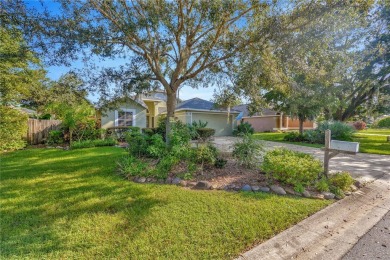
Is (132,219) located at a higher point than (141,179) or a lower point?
Result: lower

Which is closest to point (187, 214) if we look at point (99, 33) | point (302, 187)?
point (302, 187)

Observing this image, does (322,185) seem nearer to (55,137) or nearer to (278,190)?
(278,190)

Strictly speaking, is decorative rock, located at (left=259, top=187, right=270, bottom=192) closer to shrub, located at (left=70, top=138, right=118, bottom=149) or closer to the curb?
the curb

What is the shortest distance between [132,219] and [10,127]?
355 inches

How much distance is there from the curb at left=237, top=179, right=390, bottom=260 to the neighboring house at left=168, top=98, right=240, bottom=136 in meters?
13.6

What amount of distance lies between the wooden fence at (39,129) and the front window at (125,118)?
393 cm

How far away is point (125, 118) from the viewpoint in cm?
1483

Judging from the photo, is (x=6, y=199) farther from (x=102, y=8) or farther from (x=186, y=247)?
(x=102, y=8)

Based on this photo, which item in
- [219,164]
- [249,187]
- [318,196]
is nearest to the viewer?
[318,196]

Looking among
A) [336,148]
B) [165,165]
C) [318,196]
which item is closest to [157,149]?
[165,165]

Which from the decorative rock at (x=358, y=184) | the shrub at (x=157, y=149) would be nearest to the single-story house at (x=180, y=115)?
the shrub at (x=157, y=149)

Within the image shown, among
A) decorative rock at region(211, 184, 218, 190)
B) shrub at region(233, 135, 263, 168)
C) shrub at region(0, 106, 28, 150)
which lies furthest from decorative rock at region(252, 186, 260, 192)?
shrub at region(0, 106, 28, 150)

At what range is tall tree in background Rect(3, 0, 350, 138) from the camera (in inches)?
165

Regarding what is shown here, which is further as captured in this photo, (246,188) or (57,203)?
(246,188)
